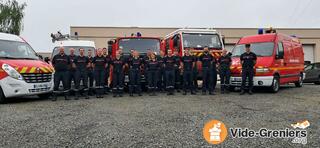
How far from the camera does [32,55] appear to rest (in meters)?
9.99

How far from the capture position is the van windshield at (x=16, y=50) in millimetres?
9123

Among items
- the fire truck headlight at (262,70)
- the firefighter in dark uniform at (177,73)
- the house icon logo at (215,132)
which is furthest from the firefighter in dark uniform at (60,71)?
the fire truck headlight at (262,70)

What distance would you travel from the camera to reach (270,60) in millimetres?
10812

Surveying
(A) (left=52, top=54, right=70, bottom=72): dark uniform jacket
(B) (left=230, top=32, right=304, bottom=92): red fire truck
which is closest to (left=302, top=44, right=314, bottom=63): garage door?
(B) (left=230, top=32, right=304, bottom=92): red fire truck

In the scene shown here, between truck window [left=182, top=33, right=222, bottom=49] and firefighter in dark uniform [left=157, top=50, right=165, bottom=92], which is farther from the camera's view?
truck window [left=182, top=33, right=222, bottom=49]

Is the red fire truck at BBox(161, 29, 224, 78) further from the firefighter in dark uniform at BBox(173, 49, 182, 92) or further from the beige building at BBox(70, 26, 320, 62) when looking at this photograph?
the beige building at BBox(70, 26, 320, 62)

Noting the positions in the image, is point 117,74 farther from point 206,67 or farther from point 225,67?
point 225,67

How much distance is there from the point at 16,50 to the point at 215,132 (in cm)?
734

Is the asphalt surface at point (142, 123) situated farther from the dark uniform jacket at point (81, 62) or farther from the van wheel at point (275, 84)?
the van wheel at point (275, 84)

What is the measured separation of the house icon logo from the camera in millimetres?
4527

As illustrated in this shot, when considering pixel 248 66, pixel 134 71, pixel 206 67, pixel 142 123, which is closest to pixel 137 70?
pixel 134 71

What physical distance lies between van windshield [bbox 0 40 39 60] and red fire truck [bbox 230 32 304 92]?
731 cm

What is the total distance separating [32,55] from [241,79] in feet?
24.4

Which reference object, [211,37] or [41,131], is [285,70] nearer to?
[211,37]
